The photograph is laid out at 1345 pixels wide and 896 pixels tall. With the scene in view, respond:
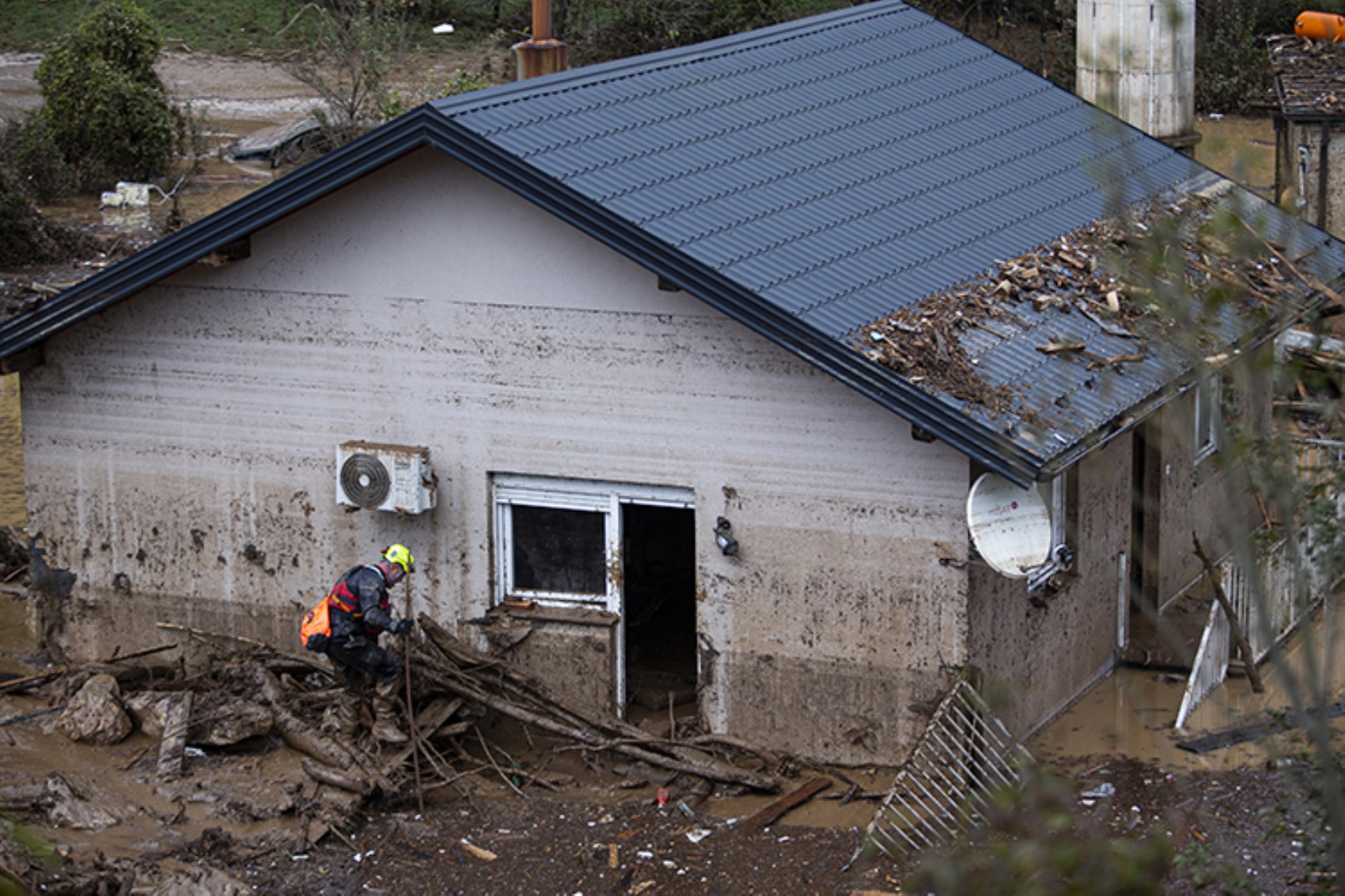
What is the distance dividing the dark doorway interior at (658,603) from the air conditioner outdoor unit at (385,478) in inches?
55.3

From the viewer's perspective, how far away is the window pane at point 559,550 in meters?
11.9

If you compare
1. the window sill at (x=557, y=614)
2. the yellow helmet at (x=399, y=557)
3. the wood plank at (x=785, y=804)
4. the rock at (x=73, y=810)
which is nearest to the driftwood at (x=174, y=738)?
the rock at (x=73, y=810)

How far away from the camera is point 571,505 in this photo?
11.8 meters

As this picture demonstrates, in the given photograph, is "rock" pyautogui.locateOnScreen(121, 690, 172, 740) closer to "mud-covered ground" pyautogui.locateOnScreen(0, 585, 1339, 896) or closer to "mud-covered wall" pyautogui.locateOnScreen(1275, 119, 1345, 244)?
"mud-covered ground" pyautogui.locateOnScreen(0, 585, 1339, 896)

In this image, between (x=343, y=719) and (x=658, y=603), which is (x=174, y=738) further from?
(x=658, y=603)

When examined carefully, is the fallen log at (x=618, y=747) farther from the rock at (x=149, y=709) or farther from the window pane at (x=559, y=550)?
the rock at (x=149, y=709)

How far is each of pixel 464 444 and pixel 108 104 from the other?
23.0 m

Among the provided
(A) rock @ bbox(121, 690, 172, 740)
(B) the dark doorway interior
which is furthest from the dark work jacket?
(B) the dark doorway interior

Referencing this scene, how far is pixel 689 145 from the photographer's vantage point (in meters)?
12.3

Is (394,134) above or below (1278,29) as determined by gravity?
below

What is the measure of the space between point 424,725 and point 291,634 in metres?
1.69

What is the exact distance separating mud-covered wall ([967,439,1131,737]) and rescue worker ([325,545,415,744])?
12.3 feet

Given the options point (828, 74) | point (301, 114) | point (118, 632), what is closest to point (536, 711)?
point (118, 632)

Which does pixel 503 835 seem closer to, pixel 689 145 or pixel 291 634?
pixel 291 634
